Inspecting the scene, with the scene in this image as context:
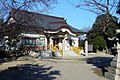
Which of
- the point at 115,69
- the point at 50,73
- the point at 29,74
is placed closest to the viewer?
the point at 115,69

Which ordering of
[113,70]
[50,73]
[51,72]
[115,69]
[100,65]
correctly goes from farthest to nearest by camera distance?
[100,65] → [51,72] → [50,73] → [113,70] → [115,69]

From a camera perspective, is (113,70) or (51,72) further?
(51,72)

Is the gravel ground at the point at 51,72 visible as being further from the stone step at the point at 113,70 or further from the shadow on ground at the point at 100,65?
the stone step at the point at 113,70

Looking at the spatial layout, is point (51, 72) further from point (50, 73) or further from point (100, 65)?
point (100, 65)

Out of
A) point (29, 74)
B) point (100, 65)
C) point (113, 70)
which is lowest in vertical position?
point (29, 74)

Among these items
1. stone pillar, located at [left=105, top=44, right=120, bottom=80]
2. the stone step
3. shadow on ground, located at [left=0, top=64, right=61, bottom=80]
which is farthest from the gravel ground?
the stone step

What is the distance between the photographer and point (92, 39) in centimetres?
4528

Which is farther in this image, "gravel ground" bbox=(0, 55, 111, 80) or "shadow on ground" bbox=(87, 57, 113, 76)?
"shadow on ground" bbox=(87, 57, 113, 76)

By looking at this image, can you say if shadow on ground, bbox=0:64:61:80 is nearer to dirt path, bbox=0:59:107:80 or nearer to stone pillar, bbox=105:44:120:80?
Answer: dirt path, bbox=0:59:107:80

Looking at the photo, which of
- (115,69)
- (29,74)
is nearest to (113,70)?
(115,69)

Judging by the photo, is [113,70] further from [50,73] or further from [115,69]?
[50,73]

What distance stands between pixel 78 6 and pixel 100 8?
72.5 inches

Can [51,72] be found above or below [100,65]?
below

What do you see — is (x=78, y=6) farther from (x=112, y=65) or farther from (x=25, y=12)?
(x=25, y=12)
